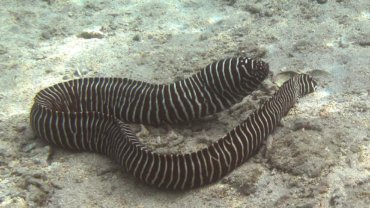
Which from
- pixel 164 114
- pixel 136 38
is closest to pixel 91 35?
pixel 136 38

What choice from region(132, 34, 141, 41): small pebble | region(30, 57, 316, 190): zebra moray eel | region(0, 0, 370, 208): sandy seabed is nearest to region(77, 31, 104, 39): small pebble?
region(0, 0, 370, 208): sandy seabed

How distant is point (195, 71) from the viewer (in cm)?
620

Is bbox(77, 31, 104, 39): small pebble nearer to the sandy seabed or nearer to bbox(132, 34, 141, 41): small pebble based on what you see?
the sandy seabed

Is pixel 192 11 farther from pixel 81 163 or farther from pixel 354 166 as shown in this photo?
pixel 354 166

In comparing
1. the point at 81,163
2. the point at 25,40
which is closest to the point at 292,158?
the point at 81,163

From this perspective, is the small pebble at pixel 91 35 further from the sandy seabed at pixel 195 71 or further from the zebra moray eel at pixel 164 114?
the zebra moray eel at pixel 164 114

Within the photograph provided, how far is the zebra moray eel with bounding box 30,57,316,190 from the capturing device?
13.0ft

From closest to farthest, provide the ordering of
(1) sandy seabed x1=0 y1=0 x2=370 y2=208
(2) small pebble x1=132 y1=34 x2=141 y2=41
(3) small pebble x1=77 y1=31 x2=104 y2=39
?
(1) sandy seabed x1=0 y1=0 x2=370 y2=208 → (2) small pebble x1=132 y1=34 x2=141 y2=41 → (3) small pebble x1=77 y1=31 x2=104 y2=39

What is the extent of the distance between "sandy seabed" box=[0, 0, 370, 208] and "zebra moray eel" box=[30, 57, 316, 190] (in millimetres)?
162

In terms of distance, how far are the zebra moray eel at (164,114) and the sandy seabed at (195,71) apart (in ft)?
0.53

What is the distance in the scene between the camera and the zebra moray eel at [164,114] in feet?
13.0

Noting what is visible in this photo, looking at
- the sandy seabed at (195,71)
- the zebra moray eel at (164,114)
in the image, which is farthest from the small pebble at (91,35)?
the zebra moray eel at (164,114)

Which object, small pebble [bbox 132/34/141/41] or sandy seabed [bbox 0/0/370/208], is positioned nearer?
sandy seabed [bbox 0/0/370/208]

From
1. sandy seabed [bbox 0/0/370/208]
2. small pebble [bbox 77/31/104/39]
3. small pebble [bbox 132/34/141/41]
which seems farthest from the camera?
small pebble [bbox 77/31/104/39]
